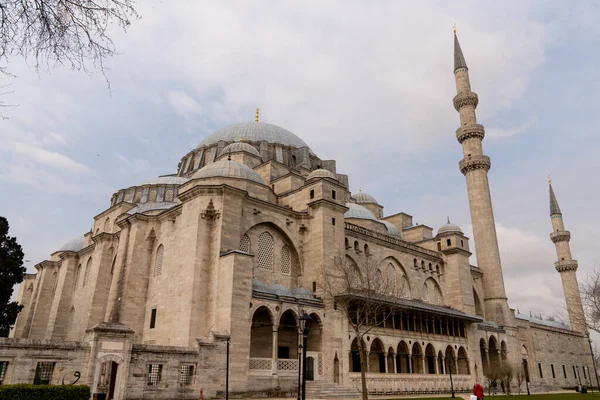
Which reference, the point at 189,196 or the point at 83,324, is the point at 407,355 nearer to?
the point at 189,196

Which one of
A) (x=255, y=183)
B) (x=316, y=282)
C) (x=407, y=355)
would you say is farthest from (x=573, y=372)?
(x=255, y=183)

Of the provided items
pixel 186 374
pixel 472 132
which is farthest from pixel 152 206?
pixel 472 132

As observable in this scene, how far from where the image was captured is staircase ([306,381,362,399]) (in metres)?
20.0

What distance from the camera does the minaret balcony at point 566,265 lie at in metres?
49.1

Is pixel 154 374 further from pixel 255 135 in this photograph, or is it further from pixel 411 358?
pixel 255 135

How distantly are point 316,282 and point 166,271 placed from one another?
315 inches

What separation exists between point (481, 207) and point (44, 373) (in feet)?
109

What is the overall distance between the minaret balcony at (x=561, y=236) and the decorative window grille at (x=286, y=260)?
40232 mm

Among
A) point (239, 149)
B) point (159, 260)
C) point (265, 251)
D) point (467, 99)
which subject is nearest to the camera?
point (265, 251)

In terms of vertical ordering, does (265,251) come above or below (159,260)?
above

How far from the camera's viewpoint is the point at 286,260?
24.9 meters

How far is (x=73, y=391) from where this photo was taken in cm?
1234

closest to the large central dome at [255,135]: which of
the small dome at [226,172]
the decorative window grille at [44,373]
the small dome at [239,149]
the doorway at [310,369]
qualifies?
the small dome at [239,149]

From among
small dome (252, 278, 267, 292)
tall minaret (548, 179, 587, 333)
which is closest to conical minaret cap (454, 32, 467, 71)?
tall minaret (548, 179, 587, 333)
